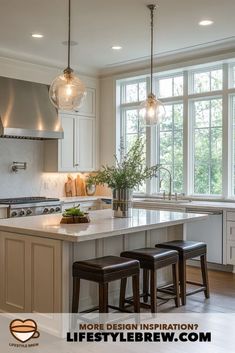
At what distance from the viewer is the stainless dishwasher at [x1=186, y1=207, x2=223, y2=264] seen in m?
5.64

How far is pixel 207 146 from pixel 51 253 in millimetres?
3693

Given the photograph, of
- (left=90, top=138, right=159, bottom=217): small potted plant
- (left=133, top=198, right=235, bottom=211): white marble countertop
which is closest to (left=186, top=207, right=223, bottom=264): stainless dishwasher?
(left=133, top=198, right=235, bottom=211): white marble countertop

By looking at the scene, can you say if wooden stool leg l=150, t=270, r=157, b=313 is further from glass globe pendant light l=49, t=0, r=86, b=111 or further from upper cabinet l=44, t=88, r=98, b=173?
upper cabinet l=44, t=88, r=98, b=173

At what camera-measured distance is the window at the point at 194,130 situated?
6.16 m

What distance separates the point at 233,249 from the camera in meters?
5.52

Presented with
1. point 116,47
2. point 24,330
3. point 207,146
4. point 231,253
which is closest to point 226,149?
point 207,146

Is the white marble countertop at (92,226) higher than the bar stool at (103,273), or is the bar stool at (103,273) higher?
the white marble countertop at (92,226)

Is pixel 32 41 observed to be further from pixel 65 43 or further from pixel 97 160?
pixel 97 160

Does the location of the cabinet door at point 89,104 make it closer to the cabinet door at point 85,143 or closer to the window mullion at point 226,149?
the cabinet door at point 85,143

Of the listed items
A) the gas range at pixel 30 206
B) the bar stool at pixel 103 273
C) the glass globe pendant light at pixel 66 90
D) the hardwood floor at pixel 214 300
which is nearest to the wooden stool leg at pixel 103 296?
the bar stool at pixel 103 273

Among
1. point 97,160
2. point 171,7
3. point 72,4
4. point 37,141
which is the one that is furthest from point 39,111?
point 171,7

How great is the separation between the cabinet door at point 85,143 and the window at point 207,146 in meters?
1.81

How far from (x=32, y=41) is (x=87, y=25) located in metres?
1.00

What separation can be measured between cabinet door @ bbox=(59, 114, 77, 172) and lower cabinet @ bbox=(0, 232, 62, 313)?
3.13 m
